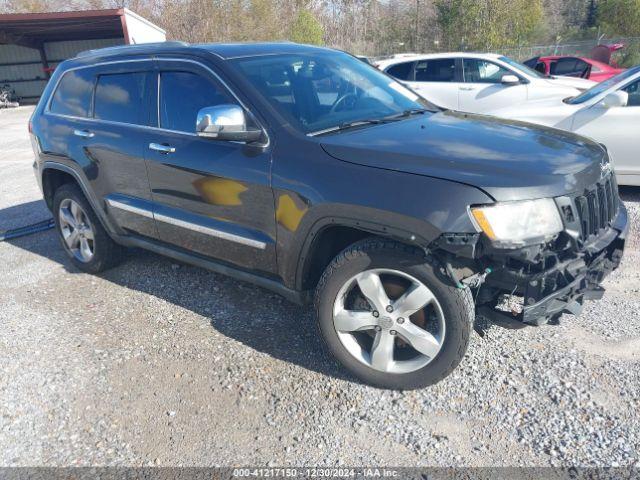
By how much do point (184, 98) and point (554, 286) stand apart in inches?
102

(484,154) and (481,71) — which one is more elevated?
(484,154)

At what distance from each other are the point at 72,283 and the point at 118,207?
100 centimetres

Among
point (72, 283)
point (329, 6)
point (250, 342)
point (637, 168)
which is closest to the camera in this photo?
point (250, 342)

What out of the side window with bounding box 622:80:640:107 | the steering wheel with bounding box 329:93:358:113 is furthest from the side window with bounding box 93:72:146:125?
the side window with bounding box 622:80:640:107

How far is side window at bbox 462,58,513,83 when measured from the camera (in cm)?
907

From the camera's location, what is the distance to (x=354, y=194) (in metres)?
2.66

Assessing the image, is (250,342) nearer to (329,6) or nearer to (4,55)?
(4,55)

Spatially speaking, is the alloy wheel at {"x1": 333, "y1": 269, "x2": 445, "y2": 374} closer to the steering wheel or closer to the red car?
the steering wheel

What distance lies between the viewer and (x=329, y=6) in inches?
2002

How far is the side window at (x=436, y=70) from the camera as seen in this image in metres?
9.20

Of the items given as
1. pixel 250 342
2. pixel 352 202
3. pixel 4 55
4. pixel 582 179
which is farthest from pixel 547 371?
pixel 4 55

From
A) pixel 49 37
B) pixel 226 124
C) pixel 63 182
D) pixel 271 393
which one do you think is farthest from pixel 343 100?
pixel 49 37

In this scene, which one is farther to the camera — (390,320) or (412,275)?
(390,320)

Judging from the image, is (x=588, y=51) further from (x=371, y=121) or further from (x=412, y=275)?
(x=412, y=275)
